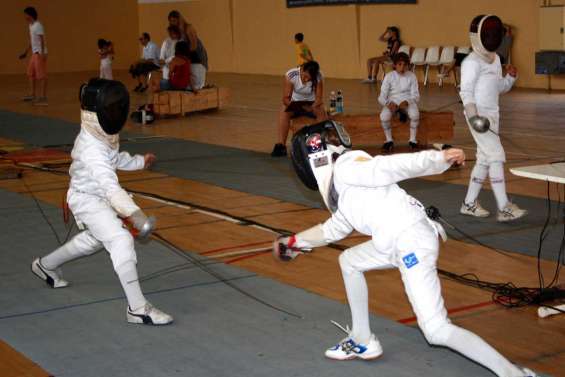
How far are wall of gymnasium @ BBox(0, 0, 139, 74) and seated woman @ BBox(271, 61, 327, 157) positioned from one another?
18.2 metres

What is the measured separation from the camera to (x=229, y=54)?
2680 cm

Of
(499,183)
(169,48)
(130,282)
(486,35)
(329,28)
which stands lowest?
(130,282)

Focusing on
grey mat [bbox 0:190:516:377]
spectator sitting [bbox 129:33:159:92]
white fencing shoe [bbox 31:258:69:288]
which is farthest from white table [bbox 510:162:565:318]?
spectator sitting [bbox 129:33:159:92]

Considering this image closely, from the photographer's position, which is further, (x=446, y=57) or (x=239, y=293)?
(x=446, y=57)

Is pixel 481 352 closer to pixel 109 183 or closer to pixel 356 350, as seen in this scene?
pixel 356 350

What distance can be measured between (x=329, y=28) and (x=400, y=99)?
12.6 metres

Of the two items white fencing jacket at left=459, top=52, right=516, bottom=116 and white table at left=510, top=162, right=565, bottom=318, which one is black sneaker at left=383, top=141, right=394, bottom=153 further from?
white table at left=510, top=162, right=565, bottom=318

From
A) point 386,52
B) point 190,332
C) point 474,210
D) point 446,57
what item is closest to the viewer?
point 190,332

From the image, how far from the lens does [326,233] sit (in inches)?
168

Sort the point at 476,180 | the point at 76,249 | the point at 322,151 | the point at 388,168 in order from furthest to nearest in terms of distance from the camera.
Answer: the point at 476,180 < the point at 76,249 < the point at 322,151 < the point at 388,168

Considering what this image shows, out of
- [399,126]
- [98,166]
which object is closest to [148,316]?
[98,166]

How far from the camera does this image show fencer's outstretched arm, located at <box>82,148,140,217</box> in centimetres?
471

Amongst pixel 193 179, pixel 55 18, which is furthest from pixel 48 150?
pixel 55 18

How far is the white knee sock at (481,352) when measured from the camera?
3.62 m
